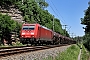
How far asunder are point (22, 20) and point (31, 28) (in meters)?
26.2

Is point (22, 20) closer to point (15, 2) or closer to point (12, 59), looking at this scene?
point (15, 2)

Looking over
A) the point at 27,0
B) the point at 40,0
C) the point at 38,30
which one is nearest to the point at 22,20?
the point at 27,0

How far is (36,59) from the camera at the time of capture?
634 inches

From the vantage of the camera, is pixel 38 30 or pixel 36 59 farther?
pixel 38 30

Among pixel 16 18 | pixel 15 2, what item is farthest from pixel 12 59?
pixel 15 2

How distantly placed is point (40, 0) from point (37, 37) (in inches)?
3303

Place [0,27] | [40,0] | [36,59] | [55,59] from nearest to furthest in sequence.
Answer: [36,59], [55,59], [0,27], [40,0]

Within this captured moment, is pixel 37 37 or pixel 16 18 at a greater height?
pixel 16 18

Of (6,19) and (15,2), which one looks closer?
(6,19)

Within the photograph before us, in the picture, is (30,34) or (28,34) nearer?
(28,34)

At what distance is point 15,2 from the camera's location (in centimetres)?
6234

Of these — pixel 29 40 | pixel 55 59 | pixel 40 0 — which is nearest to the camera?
pixel 55 59

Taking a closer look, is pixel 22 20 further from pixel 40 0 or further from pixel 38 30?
pixel 40 0

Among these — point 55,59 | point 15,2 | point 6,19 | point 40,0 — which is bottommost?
point 55,59
